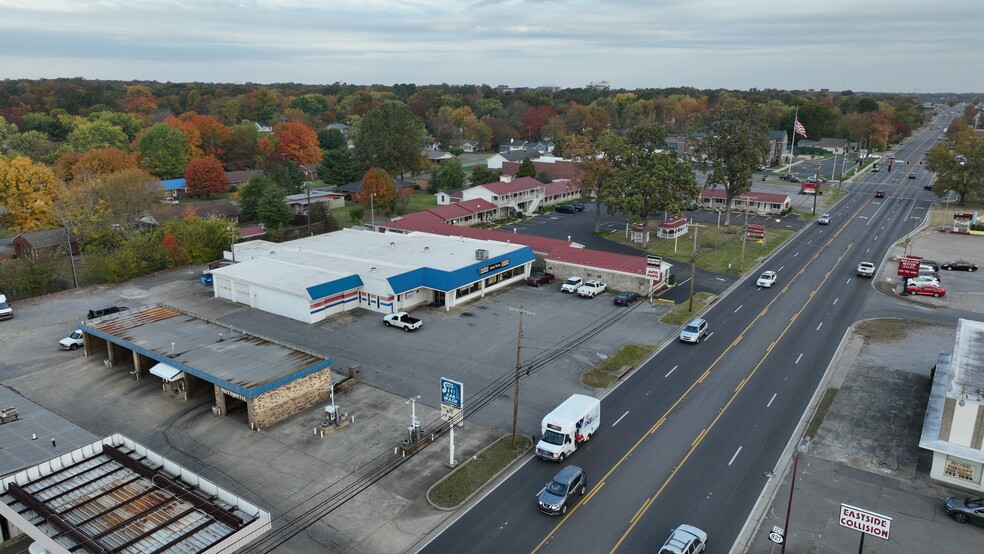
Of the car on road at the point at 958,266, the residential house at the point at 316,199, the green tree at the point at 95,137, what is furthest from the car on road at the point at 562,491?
the green tree at the point at 95,137

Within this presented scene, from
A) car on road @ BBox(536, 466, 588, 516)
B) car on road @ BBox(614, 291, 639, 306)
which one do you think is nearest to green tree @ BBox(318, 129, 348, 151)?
car on road @ BBox(614, 291, 639, 306)

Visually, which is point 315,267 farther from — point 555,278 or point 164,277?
point 555,278

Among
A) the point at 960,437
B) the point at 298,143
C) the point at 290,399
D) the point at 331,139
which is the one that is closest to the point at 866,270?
the point at 960,437

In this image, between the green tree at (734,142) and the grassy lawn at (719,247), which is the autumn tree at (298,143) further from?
the green tree at (734,142)

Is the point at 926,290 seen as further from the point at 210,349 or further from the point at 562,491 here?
the point at 210,349

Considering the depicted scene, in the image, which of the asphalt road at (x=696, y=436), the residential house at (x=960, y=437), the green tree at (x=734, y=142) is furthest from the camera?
the green tree at (x=734, y=142)
